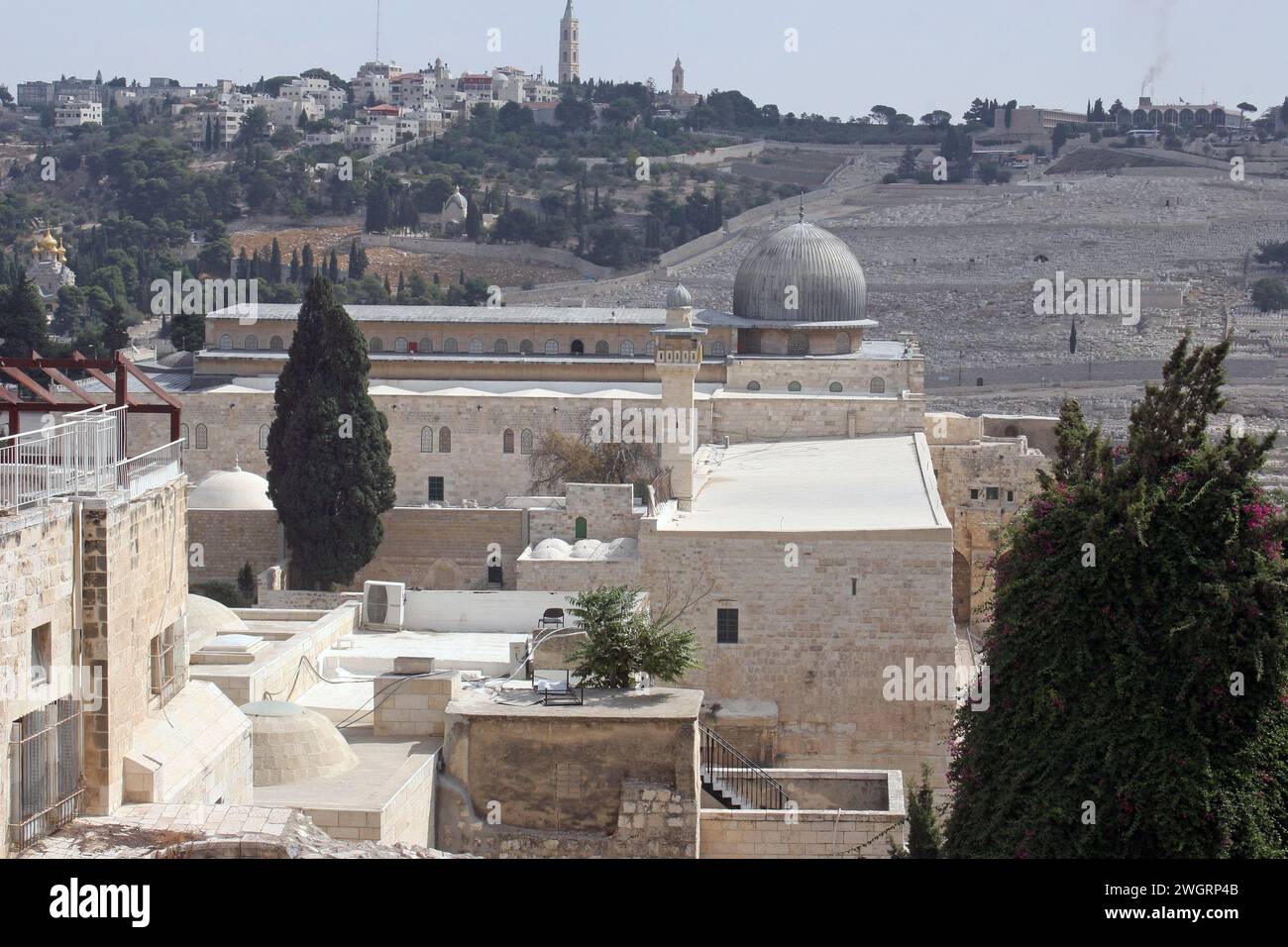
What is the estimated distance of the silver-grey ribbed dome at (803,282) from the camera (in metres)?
34.9

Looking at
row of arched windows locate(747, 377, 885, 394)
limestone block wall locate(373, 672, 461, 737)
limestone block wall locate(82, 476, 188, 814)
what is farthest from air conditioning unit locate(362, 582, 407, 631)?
row of arched windows locate(747, 377, 885, 394)

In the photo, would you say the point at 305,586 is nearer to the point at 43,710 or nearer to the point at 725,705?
the point at 725,705

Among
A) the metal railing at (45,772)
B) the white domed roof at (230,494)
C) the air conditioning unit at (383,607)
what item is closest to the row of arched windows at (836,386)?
the white domed roof at (230,494)

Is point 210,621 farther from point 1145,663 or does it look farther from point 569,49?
point 569,49

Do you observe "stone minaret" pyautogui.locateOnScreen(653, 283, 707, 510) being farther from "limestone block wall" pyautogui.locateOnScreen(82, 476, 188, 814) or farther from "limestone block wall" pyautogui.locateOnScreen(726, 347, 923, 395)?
"limestone block wall" pyautogui.locateOnScreen(82, 476, 188, 814)

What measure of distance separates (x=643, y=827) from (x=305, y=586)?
13.8 m

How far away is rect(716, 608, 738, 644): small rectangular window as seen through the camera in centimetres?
1959

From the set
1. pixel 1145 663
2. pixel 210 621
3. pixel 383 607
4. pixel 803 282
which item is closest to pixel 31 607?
pixel 1145 663

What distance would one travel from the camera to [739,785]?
52.0 ft

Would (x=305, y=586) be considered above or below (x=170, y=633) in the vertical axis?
below

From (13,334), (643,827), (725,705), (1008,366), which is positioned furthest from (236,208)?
(643,827)

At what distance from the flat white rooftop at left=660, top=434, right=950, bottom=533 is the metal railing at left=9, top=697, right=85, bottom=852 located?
10.9 meters

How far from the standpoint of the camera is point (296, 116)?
12812 centimetres

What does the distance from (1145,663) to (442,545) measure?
1540cm
